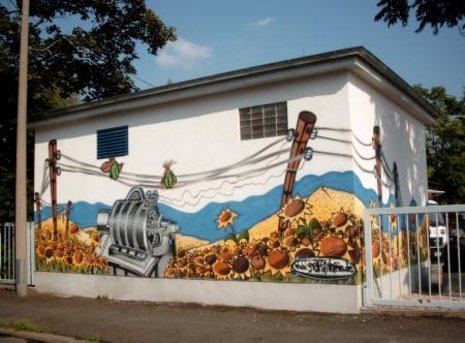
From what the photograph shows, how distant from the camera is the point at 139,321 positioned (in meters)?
8.21

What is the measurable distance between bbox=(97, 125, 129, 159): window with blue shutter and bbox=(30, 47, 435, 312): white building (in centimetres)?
3

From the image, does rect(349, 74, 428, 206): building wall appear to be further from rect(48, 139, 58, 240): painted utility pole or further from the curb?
rect(48, 139, 58, 240): painted utility pole

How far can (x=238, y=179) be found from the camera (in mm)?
9320

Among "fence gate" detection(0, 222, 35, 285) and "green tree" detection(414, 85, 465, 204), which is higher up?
"green tree" detection(414, 85, 465, 204)

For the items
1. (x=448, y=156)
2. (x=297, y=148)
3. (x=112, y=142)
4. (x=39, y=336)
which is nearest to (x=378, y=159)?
(x=297, y=148)

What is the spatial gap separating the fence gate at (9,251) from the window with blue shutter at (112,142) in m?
3.07

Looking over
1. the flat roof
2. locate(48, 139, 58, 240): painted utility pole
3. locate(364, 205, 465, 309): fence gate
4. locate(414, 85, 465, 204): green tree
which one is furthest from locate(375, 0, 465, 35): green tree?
locate(414, 85, 465, 204): green tree

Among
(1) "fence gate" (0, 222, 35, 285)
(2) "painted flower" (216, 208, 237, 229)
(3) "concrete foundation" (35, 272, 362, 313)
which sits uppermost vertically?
(2) "painted flower" (216, 208, 237, 229)

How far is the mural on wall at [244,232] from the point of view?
8.30 metres

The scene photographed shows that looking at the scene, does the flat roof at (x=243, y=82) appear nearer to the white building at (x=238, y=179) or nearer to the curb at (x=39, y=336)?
the white building at (x=238, y=179)

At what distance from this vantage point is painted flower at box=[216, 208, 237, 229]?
9312 mm

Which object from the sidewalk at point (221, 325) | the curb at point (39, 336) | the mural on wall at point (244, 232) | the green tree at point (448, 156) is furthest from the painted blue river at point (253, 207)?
the green tree at point (448, 156)

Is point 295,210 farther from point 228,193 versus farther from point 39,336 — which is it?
point 39,336

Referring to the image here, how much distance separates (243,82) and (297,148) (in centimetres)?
156
